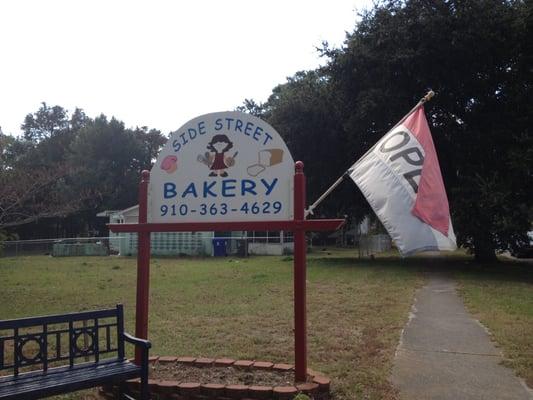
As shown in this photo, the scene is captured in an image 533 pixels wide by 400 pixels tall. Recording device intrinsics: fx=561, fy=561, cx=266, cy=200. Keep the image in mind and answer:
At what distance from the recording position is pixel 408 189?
18.8ft

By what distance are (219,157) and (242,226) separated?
85 centimetres

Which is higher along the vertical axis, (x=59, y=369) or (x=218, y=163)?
(x=218, y=163)

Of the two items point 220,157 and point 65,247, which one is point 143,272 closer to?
point 220,157

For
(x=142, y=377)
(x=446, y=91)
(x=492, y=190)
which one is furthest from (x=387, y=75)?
(x=142, y=377)

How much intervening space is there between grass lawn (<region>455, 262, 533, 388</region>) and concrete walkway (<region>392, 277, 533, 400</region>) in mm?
189

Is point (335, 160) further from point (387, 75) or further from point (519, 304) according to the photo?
point (519, 304)

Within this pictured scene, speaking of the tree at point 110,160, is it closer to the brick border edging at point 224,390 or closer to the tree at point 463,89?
the tree at point 463,89

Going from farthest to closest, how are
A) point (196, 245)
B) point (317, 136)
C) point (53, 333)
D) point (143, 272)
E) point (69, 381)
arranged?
point (196, 245), point (317, 136), point (143, 272), point (53, 333), point (69, 381)

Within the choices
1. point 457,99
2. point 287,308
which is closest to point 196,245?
point 457,99

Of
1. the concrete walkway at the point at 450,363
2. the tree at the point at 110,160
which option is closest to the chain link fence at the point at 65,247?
the tree at the point at 110,160

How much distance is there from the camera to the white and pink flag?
220 inches

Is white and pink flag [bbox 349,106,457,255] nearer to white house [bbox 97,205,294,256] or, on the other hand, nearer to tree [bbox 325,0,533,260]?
tree [bbox 325,0,533,260]

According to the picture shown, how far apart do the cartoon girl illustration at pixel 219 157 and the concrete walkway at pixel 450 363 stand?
3.00 metres

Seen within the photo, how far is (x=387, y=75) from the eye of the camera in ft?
74.1
